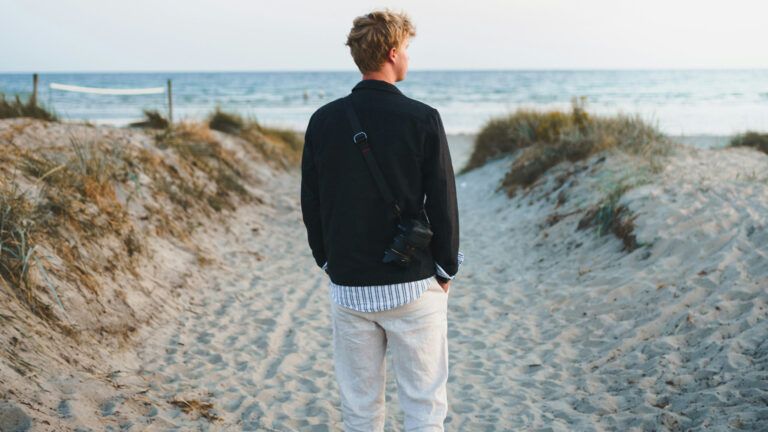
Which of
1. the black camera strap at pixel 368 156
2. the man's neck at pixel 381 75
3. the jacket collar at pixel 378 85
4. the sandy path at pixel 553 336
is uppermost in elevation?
the man's neck at pixel 381 75

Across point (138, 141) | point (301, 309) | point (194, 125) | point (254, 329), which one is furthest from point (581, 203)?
point (194, 125)

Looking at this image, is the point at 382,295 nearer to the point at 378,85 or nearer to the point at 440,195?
the point at 440,195

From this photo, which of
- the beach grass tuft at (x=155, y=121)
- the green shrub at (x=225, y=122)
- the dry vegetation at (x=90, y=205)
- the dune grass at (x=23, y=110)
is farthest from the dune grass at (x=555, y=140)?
the dune grass at (x=23, y=110)

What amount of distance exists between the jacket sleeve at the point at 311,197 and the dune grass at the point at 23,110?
24.4ft

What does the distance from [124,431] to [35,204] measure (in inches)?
105

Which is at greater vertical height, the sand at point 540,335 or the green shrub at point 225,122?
the green shrub at point 225,122

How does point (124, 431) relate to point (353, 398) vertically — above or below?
below

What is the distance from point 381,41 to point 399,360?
1205 mm

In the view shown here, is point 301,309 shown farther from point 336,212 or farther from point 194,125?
point 194,125

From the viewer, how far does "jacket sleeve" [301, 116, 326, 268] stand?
2.70m

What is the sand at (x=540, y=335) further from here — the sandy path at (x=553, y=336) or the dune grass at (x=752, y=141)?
the dune grass at (x=752, y=141)

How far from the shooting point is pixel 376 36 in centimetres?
245

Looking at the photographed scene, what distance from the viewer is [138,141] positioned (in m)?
9.34

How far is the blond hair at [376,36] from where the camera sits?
245 centimetres
